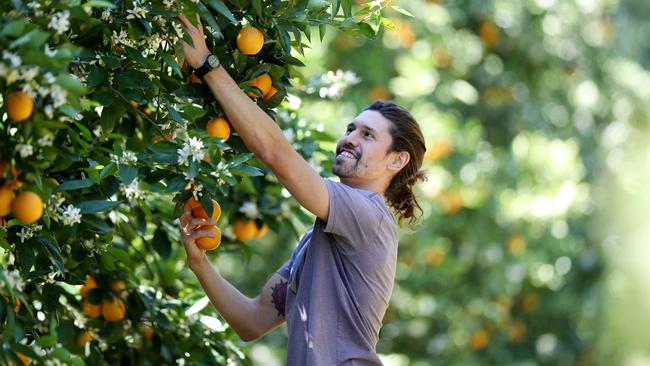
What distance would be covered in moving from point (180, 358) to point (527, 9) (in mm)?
5659

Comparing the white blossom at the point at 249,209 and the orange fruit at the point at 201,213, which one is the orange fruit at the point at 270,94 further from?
the white blossom at the point at 249,209

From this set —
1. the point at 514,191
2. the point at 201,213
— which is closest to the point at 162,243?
the point at 201,213

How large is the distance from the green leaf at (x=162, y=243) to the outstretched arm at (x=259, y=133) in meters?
0.86

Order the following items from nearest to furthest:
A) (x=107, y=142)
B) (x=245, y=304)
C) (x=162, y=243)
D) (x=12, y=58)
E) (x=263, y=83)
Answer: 1. (x=12, y=58)
2. (x=263, y=83)
3. (x=107, y=142)
4. (x=245, y=304)
5. (x=162, y=243)

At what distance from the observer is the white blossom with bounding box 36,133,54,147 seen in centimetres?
235

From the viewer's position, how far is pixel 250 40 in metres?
2.81

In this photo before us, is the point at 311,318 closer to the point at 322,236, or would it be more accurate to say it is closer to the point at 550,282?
the point at 322,236

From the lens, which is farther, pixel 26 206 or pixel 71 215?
pixel 71 215

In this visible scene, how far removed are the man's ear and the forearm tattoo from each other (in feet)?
1.49

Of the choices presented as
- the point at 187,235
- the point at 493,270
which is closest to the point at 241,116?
the point at 187,235

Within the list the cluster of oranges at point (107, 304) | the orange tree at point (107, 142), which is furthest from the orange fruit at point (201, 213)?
the cluster of oranges at point (107, 304)

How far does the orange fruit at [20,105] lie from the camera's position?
2.25m

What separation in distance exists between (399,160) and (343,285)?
46 centimetres

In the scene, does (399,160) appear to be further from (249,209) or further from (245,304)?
(249,209)
